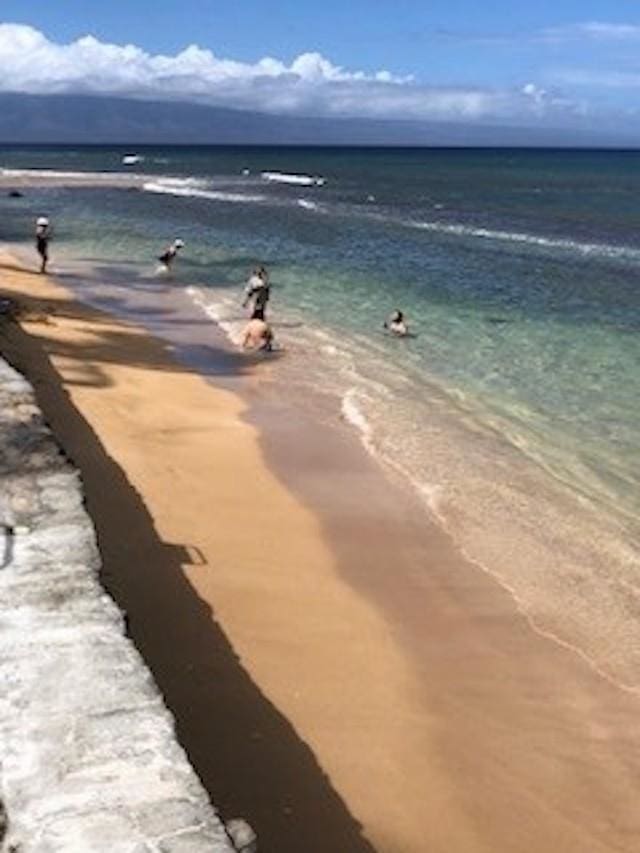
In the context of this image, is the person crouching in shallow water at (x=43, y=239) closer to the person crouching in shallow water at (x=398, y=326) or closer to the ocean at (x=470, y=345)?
the ocean at (x=470, y=345)

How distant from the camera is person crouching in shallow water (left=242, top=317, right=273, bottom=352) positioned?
22.2 meters

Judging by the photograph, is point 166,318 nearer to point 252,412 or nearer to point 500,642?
point 252,412

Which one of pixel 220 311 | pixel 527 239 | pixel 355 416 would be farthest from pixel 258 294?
pixel 527 239

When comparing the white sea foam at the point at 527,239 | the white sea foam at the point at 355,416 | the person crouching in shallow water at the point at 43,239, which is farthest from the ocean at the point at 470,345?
the person crouching in shallow water at the point at 43,239

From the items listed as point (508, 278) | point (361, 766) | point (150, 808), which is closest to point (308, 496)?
point (361, 766)

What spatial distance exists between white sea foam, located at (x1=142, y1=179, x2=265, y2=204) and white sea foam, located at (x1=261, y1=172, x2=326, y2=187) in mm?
11286

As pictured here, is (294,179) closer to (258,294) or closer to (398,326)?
(398,326)

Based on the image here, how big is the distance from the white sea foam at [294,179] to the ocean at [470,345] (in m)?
25.7

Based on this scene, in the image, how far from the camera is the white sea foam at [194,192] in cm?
6775

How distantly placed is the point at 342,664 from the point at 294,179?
91.3 metres

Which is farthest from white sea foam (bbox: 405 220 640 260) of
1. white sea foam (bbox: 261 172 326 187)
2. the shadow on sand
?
white sea foam (bbox: 261 172 326 187)

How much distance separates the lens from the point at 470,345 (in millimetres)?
24484

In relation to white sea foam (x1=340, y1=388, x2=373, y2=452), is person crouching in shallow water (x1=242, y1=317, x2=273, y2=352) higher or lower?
higher

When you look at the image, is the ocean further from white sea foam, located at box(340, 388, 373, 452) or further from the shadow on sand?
the shadow on sand
